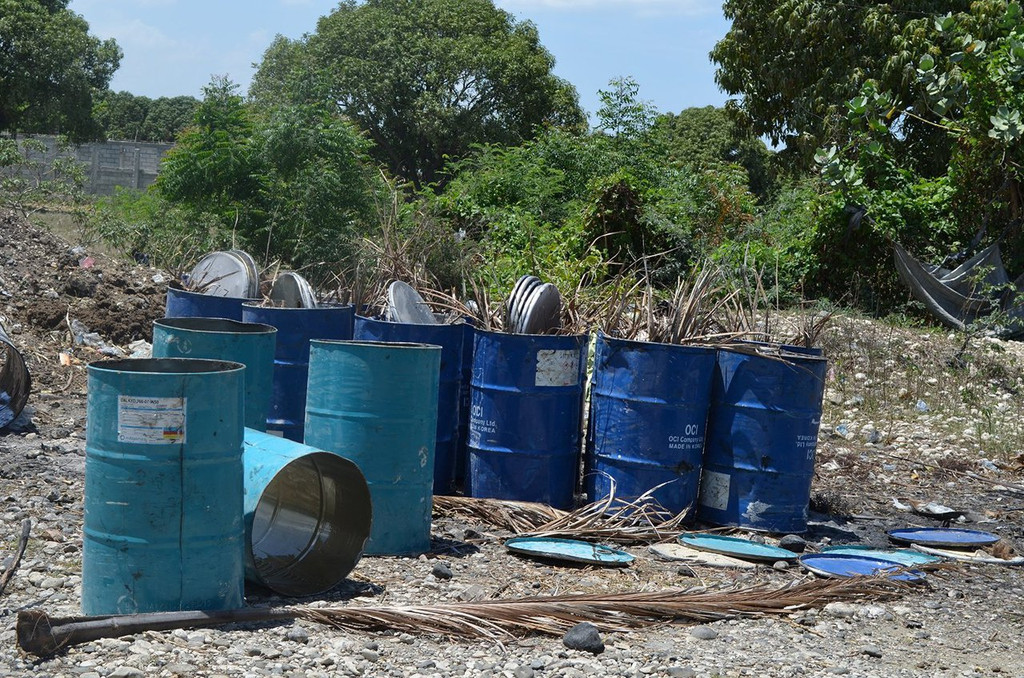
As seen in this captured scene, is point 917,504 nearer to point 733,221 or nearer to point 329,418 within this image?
point 329,418

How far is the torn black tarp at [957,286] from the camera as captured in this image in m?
13.2

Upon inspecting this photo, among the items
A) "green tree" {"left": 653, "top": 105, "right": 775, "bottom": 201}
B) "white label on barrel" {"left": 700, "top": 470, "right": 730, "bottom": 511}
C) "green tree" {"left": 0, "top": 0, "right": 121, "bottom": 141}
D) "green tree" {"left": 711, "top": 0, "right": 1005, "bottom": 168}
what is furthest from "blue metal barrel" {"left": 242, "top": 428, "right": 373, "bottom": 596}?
"green tree" {"left": 653, "top": 105, "right": 775, "bottom": 201}

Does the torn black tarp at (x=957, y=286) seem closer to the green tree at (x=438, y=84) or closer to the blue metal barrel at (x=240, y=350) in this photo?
the blue metal barrel at (x=240, y=350)

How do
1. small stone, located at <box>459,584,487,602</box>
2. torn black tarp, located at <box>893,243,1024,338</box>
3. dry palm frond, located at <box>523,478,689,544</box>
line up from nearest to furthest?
small stone, located at <box>459,584,487,602</box>
dry palm frond, located at <box>523,478,689,544</box>
torn black tarp, located at <box>893,243,1024,338</box>

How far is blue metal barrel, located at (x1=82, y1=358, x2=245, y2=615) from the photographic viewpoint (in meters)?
3.68

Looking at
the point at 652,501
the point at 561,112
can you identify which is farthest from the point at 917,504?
the point at 561,112

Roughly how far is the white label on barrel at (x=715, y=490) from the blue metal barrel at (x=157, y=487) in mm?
3088

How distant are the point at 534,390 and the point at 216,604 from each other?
2.46 metres

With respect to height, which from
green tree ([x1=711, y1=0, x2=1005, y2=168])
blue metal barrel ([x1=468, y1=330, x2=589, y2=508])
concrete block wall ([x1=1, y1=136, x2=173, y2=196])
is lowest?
blue metal barrel ([x1=468, y1=330, x2=589, y2=508])

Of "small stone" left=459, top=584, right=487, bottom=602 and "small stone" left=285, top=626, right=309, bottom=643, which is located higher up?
"small stone" left=285, top=626, right=309, bottom=643

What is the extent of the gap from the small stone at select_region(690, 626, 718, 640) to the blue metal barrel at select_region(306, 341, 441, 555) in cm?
154

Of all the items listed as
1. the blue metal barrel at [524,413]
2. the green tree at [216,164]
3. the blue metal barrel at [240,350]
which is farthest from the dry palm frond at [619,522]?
the green tree at [216,164]

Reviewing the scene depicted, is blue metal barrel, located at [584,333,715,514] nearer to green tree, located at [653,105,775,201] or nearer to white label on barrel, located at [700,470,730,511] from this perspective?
white label on barrel, located at [700,470,730,511]

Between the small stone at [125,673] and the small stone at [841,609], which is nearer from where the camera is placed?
the small stone at [125,673]
